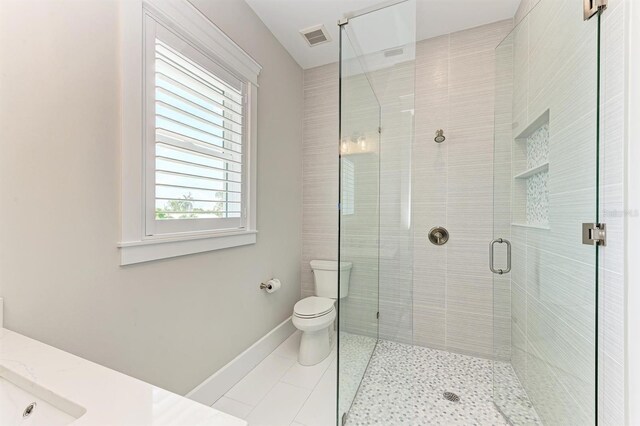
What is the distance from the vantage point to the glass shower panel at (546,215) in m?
0.99

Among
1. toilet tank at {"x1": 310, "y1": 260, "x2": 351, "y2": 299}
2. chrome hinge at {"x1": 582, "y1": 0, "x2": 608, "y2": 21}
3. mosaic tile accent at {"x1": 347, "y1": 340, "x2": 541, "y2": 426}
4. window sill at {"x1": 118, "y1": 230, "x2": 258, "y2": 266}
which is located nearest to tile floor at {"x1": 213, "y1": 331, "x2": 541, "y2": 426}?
mosaic tile accent at {"x1": 347, "y1": 340, "x2": 541, "y2": 426}

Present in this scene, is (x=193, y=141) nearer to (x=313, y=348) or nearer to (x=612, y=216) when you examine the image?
(x=313, y=348)

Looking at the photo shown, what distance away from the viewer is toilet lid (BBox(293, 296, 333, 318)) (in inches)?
76.2

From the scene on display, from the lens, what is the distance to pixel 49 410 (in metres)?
0.55

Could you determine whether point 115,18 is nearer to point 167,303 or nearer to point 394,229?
point 167,303

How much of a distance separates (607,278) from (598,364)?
0.31 metres

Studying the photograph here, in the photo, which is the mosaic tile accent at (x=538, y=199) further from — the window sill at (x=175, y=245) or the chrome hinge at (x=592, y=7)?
the window sill at (x=175, y=245)

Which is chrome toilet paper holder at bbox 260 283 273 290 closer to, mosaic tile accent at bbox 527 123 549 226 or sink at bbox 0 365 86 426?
sink at bbox 0 365 86 426

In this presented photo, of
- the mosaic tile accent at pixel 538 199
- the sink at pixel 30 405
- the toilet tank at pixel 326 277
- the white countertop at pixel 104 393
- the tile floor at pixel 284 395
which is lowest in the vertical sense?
the tile floor at pixel 284 395

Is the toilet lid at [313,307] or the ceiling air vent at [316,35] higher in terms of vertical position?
the ceiling air vent at [316,35]

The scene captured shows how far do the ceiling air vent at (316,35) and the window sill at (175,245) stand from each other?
1644 mm

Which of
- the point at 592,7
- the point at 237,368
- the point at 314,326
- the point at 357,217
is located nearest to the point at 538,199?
the point at 592,7

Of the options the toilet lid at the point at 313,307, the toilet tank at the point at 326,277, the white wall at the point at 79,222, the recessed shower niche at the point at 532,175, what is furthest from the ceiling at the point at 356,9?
the toilet lid at the point at 313,307

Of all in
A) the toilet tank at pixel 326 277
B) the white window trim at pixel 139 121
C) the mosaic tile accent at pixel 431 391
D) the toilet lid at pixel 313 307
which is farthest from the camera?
the toilet tank at pixel 326 277
